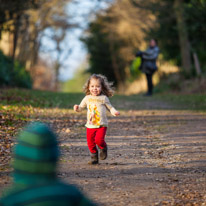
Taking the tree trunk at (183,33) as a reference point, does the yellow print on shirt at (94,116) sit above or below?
below

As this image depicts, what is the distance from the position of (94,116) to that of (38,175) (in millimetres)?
4007

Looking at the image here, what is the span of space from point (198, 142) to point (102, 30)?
35406 millimetres

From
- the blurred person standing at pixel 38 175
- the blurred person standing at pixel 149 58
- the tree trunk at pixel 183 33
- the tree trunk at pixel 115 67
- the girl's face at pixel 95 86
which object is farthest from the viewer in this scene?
the tree trunk at pixel 115 67

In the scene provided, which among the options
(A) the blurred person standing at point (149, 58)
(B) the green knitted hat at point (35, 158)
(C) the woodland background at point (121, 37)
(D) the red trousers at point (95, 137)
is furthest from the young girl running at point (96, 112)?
(C) the woodland background at point (121, 37)

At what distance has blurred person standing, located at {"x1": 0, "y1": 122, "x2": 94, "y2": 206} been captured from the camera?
68.6 inches

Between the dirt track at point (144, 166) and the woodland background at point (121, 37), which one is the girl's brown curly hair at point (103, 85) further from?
the woodland background at point (121, 37)

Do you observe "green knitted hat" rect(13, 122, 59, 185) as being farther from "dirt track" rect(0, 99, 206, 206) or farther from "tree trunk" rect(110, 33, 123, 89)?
"tree trunk" rect(110, 33, 123, 89)

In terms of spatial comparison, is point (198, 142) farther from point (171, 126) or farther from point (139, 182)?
point (139, 182)

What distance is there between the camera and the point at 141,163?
570cm

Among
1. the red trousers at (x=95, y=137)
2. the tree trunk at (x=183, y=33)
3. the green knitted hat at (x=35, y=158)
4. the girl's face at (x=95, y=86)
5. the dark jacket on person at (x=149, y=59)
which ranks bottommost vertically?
the red trousers at (x=95, y=137)

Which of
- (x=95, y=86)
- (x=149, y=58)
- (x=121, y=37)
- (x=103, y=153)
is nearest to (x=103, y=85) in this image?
(x=95, y=86)

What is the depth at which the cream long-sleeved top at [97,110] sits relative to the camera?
5754 millimetres

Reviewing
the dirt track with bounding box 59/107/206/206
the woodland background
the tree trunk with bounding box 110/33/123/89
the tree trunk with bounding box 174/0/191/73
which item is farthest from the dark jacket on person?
the tree trunk with bounding box 110/33/123/89

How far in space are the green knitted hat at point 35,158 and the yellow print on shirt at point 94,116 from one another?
3913 mm
